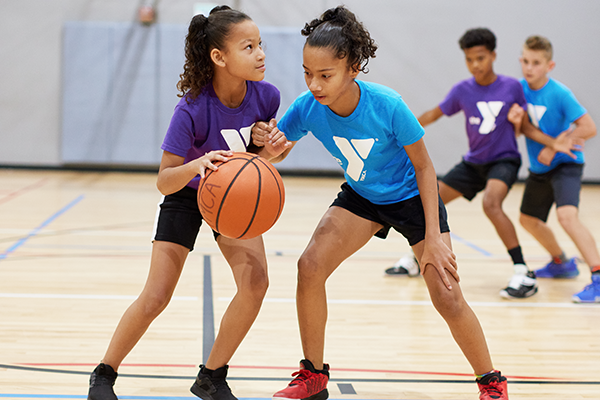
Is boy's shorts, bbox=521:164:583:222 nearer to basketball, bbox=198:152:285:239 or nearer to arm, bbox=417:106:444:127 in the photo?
arm, bbox=417:106:444:127

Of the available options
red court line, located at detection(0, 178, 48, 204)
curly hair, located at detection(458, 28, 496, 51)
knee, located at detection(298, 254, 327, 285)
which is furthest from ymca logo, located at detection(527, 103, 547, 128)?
red court line, located at detection(0, 178, 48, 204)

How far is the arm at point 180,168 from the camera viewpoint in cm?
215

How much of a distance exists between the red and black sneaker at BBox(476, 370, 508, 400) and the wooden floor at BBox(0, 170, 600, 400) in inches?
11.4

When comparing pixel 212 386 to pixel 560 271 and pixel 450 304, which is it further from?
pixel 560 271

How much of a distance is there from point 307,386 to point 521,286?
2.31 meters

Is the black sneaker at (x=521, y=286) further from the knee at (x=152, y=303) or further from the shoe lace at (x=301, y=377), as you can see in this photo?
the knee at (x=152, y=303)

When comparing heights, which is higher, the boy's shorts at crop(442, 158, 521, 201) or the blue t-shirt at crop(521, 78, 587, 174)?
the blue t-shirt at crop(521, 78, 587, 174)

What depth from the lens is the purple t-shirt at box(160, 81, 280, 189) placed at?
7.51 ft

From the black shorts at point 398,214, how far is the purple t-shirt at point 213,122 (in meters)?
0.52

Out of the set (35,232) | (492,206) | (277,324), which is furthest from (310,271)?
(35,232)

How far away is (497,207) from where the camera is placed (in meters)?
4.23

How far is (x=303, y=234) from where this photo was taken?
6.27 meters

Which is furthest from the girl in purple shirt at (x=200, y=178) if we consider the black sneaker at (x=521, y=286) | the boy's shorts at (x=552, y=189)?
the boy's shorts at (x=552, y=189)

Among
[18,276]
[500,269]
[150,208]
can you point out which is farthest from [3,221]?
[500,269]
